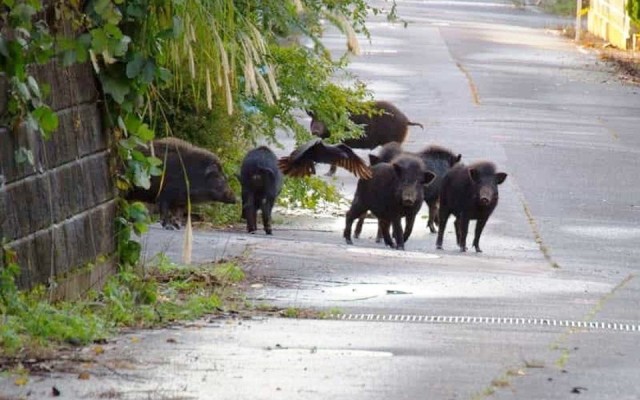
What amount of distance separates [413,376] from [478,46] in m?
36.9

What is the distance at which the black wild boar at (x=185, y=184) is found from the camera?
49.9ft

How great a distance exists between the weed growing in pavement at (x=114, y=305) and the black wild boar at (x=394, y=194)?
4.31 meters

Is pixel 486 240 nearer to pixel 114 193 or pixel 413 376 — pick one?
pixel 114 193

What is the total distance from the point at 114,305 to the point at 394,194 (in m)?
6.88

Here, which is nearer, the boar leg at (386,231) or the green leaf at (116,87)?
the green leaf at (116,87)

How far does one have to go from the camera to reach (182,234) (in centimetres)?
1398

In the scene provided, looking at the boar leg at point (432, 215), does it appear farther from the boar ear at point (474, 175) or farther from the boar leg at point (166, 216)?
the boar leg at point (166, 216)

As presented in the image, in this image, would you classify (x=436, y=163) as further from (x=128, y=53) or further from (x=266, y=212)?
(x=128, y=53)

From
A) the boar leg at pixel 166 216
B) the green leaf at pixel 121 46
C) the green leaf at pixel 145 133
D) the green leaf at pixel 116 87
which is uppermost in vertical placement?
the green leaf at pixel 121 46

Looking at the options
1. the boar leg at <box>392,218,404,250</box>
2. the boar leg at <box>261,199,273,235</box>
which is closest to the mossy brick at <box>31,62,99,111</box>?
the boar leg at <box>261,199,273,235</box>

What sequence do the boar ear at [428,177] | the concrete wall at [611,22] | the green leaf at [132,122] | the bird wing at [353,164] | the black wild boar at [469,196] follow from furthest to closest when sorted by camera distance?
the concrete wall at [611,22], the black wild boar at [469,196], the boar ear at [428,177], the bird wing at [353,164], the green leaf at [132,122]

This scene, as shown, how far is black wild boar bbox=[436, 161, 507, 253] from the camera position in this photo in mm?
16234

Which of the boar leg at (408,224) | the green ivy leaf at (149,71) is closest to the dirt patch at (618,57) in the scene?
the boar leg at (408,224)

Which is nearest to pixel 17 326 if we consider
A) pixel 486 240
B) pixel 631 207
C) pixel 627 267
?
pixel 627 267
